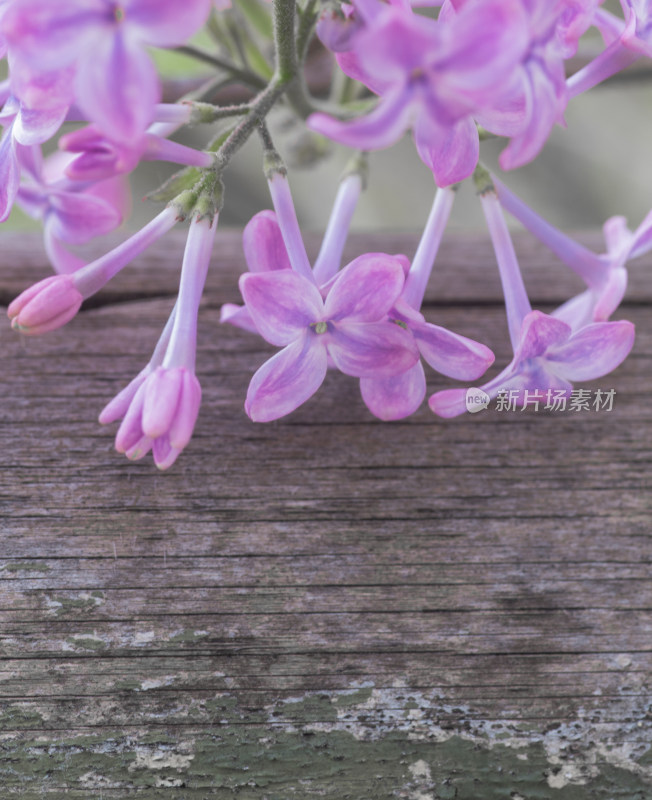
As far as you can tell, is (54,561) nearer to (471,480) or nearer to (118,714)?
(118,714)

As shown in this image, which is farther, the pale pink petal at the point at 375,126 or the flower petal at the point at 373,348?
the flower petal at the point at 373,348

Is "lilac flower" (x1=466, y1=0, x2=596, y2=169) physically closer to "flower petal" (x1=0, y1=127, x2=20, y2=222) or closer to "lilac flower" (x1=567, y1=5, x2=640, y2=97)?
"lilac flower" (x1=567, y1=5, x2=640, y2=97)

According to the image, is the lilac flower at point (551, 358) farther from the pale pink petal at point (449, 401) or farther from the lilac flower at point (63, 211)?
the lilac flower at point (63, 211)

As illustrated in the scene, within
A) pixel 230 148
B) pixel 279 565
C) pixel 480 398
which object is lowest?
pixel 279 565

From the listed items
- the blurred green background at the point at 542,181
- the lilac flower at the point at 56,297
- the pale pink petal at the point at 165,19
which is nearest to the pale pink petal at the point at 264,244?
the lilac flower at the point at 56,297

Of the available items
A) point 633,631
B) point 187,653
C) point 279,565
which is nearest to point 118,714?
point 187,653

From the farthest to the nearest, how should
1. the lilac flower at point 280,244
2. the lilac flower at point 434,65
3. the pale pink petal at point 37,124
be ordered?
the lilac flower at point 280,244 < the pale pink petal at point 37,124 < the lilac flower at point 434,65

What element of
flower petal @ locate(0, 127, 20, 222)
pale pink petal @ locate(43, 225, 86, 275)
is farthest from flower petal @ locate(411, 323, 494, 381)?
pale pink petal @ locate(43, 225, 86, 275)
